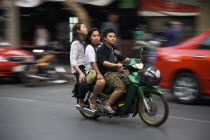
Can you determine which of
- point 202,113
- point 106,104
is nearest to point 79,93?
point 106,104

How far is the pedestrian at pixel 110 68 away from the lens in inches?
262

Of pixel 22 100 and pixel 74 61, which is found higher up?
pixel 74 61

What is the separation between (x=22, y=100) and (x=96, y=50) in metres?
3.11

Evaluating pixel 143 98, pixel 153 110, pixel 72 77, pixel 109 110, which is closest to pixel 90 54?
pixel 109 110

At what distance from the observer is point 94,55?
6.80m

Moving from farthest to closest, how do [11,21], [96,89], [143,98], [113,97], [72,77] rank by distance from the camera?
[11,21], [72,77], [96,89], [113,97], [143,98]

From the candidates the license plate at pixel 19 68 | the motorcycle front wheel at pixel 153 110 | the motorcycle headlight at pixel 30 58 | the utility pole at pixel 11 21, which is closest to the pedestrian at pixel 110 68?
the motorcycle front wheel at pixel 153 110

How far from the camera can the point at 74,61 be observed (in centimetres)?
702

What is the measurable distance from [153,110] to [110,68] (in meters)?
0.94

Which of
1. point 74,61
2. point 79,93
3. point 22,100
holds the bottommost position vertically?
point 22,100

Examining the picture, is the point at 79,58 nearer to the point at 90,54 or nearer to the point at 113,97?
the point at 90,54

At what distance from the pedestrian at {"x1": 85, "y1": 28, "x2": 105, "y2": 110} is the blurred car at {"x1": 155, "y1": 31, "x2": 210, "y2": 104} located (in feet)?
7.99

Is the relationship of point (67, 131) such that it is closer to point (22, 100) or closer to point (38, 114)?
point (38, 114)

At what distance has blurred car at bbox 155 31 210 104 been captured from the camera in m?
8.45
